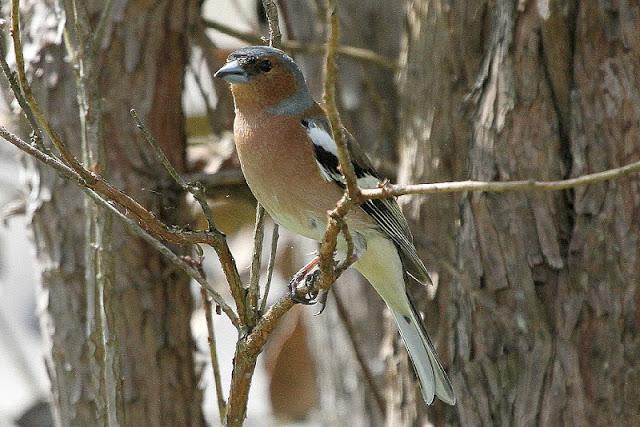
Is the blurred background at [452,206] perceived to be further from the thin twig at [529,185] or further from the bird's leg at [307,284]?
the thin twig at [529,185]

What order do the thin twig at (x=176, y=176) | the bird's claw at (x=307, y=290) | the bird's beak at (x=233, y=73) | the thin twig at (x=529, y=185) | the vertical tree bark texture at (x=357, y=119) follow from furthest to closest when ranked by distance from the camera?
the vertical tree bark texture at (x=357, y=119)
the bird's beak at (x=233, y=73)
the bird's claw at (x=307, y=290)
the thin twig at (x=176, y=176)
the thin twig at (x=529, y=185)

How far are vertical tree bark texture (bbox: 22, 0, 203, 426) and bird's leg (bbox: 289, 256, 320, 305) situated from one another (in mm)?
927

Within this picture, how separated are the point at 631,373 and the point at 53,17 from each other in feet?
9.07

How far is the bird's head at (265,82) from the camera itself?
3.50 meters

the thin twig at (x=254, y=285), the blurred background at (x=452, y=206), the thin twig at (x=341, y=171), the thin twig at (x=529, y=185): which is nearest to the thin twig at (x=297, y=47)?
the blurred background at (x=452, y=206)

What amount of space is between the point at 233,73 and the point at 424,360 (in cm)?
124

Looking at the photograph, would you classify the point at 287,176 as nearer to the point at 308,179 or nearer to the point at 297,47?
the point at 308,179

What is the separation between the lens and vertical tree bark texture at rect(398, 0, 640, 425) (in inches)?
146

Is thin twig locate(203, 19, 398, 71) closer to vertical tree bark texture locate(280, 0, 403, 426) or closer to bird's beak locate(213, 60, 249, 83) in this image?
vertical tree bark texture locate(280, 0, 403, 426)

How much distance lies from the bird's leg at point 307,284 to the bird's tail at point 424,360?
44 centimetres

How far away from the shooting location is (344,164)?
7.18 feet

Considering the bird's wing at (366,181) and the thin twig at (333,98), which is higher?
the bird's wing at (366,181)

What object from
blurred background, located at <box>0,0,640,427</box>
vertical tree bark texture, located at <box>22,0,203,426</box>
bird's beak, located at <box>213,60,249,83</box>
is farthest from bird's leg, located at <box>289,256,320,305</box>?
vertical tree bark texture, located at <box>22,0,203,426</box>

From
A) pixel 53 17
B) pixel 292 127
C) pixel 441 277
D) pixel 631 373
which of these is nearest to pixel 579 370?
pixel 631 373
